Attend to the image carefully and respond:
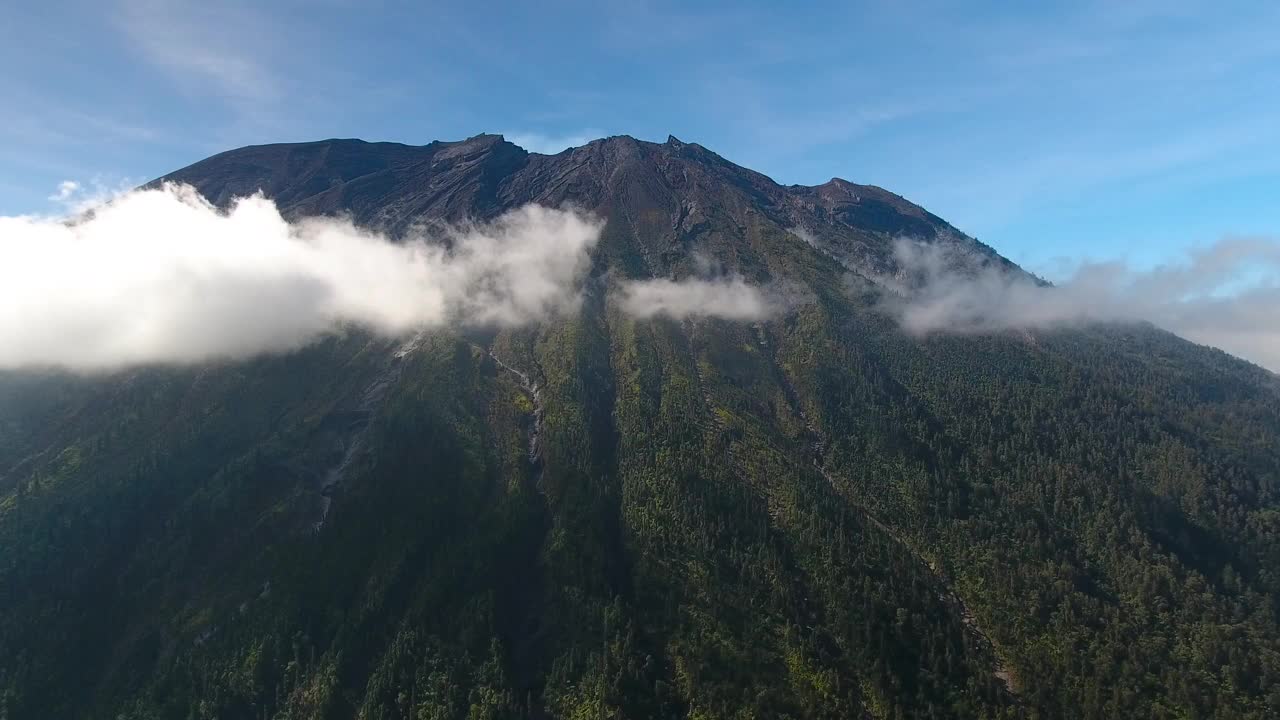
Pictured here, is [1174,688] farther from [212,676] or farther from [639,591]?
[212,676]

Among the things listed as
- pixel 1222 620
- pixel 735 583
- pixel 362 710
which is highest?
pixel 1222 620

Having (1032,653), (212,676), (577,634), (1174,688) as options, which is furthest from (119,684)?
(1174,688)

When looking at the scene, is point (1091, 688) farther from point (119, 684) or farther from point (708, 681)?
point (119, 684)

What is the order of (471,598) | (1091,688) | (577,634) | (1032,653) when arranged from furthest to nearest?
(471,598) → (577,634) → (1032,653) → (1091,688)

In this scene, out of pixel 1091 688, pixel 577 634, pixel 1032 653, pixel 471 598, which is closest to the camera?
pixel 1091 688

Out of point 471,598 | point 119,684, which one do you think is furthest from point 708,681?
point 119,684

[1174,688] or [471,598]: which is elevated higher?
[1174,688]

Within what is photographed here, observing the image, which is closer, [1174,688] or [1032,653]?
[1174,688]

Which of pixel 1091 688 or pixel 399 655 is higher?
pixel 1091 688

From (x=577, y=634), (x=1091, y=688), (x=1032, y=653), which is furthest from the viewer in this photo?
(x=577, y=634)
